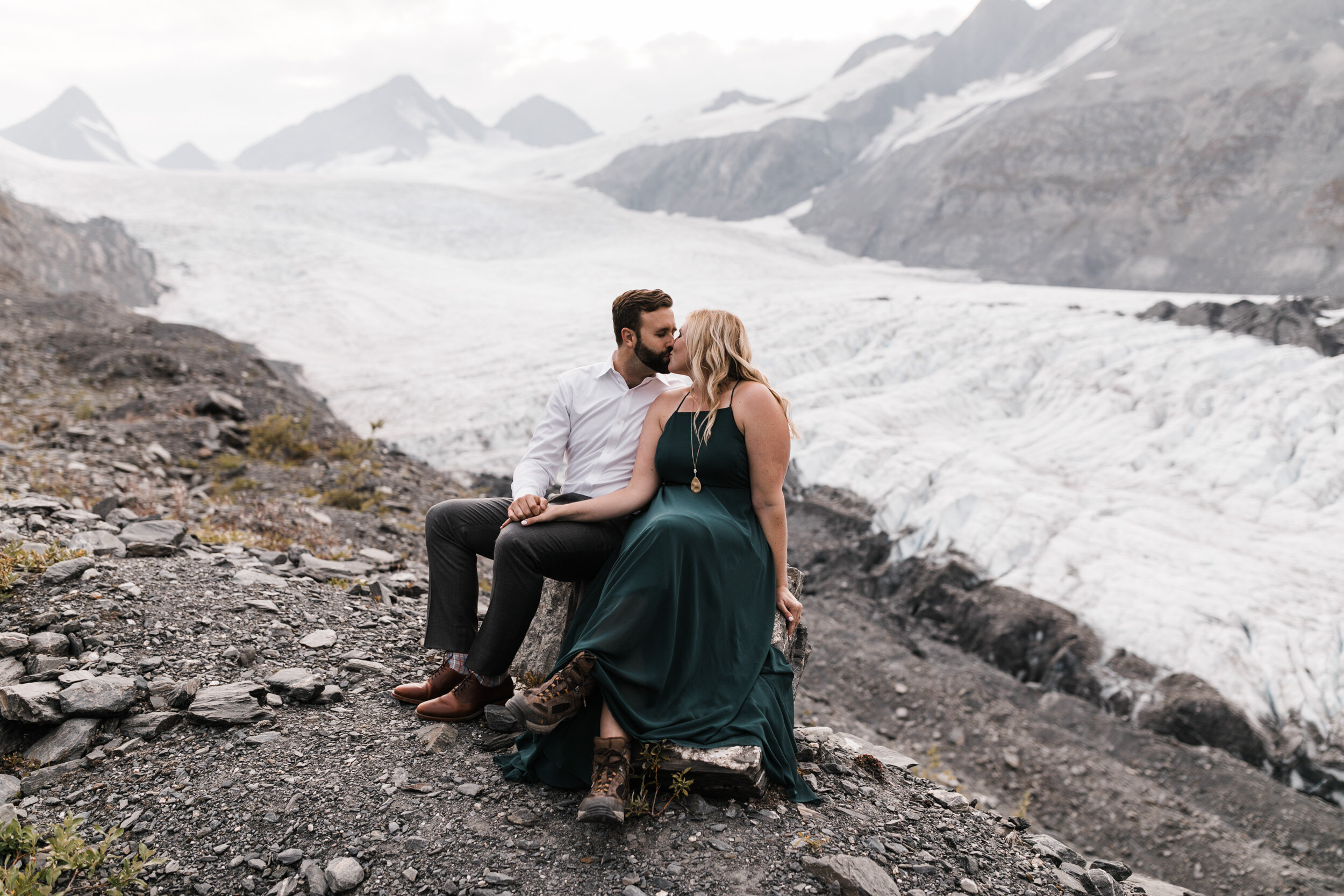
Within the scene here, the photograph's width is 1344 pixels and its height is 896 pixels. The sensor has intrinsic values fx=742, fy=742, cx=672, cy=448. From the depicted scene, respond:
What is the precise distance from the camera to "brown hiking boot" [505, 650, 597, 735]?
2.73 meters

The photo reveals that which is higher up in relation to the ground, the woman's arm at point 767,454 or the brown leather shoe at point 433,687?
the woman's arm at point 767,454

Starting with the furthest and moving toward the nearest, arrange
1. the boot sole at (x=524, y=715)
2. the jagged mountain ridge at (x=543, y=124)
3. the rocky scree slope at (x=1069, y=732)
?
the jagged mountain ridge at (x=543, y=124), the rocky scree slope at (x=1069, y=732), the boot sole at (x=524, y=715)

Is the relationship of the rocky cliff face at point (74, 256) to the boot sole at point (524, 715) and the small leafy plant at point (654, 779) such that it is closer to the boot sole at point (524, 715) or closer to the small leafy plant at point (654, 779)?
the boot sole at point (524, 715)

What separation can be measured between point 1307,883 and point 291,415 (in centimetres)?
1181

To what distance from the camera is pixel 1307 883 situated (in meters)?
5.51

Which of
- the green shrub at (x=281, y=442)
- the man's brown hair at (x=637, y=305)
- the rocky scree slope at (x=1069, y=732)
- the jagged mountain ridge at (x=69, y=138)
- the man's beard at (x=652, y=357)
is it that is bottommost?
the rocky scree slope at (x=1069, y=732)

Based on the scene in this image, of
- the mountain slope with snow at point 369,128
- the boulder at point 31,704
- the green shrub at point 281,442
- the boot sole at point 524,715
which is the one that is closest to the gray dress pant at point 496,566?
the boot sole at point 524,715

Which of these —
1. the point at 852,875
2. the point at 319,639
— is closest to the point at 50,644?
the point at 319,639

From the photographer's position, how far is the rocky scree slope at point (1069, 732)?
6051 millimetres

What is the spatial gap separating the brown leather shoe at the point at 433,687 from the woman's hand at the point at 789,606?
1.55m

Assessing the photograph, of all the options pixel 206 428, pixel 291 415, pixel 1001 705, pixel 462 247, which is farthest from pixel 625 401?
pixel 462 247

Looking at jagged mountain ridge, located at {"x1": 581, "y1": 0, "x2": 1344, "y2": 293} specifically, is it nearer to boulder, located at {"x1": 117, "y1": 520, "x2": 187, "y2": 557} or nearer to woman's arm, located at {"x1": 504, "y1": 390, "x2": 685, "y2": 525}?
woman's arm, located at {"x1": 504, "y1": 390, "x2": 685, "y2": 525}

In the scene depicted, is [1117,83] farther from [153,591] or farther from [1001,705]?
[153,591]

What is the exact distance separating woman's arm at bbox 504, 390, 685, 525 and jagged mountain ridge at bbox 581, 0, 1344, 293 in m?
31.5
